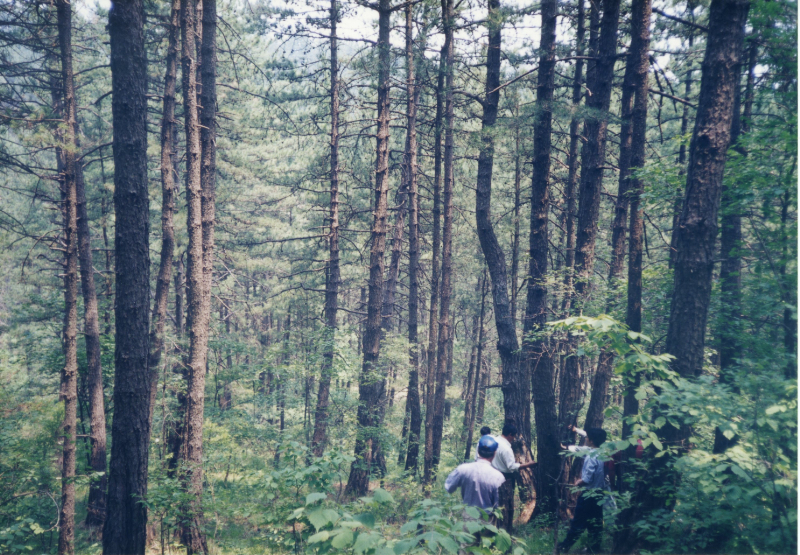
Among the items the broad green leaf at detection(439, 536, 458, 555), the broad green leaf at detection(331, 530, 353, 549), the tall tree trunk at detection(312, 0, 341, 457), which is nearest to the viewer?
the broad green leaf at detection(439, 536, 458, 555)

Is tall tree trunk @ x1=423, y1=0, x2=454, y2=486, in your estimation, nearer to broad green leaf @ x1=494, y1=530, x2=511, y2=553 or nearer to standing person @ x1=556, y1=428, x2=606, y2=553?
standing person @ x1=556, y1=428, x2=606, y2=553

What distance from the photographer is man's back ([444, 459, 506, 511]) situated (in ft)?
16.3

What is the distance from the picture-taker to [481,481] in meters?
5.00

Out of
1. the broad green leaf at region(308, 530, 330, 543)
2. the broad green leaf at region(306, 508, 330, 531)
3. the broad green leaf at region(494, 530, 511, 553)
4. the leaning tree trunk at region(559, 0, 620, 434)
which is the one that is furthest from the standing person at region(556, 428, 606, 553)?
the broad green leaf at region(308, 530, 330, 543)

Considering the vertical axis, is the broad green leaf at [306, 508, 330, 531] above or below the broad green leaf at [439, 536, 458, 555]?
below

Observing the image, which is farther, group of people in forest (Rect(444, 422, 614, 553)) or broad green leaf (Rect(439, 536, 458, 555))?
group of people in forest (Rect(444, 422, 614, 553))

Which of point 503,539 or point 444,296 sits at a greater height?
point 444,296

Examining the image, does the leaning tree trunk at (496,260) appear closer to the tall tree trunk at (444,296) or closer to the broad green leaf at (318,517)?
the tall tree trunk at (444,296)

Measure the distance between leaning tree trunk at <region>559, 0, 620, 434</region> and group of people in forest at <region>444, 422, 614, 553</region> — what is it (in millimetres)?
2032

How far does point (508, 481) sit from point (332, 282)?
8.16 m

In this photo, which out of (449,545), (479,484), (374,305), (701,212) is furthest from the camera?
(374,305)

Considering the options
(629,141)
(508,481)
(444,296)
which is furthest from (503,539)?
(444,296)

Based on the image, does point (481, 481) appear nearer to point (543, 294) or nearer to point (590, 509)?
point (590, 509)

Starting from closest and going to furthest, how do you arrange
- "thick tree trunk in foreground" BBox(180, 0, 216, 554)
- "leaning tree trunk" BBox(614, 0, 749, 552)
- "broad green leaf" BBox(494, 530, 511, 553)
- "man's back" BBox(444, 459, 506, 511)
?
"broad green leaf" BBox(494, 530, 511, 553)
"leaning tree trunk" BBox(614, 0, 749, 552)
"man's back" BBox(444, 459, 506, 511)
"thick tree trunk in foreground" BBox(180, 0, 216, 554)
